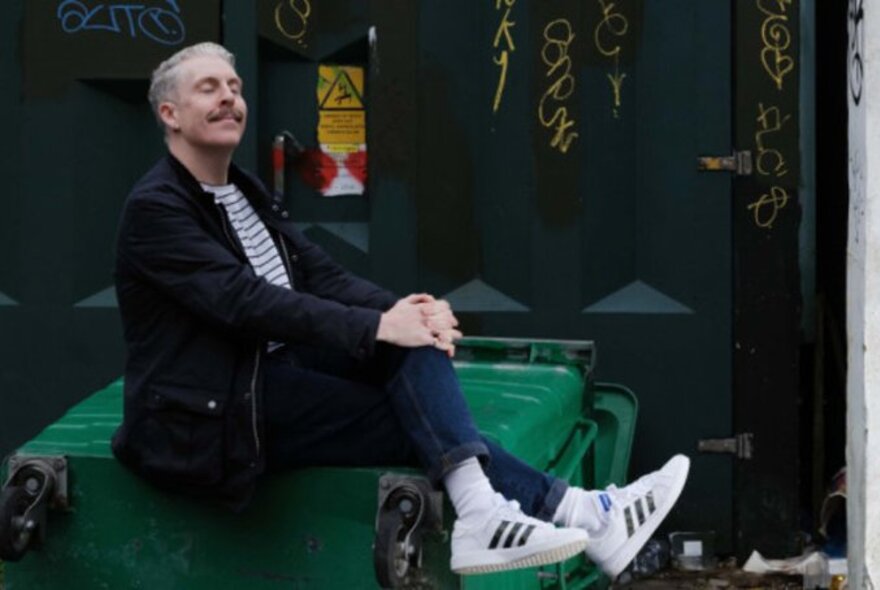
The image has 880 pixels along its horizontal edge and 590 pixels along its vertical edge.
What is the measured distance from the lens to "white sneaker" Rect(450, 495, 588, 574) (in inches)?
156

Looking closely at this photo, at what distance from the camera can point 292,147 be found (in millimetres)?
6473

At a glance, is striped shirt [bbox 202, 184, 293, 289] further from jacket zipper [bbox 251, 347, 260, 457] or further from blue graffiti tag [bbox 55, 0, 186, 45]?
blue graffiti tag [bbox 55, 0, 186, 45]

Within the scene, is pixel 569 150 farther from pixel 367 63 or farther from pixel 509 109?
pixel 367 63

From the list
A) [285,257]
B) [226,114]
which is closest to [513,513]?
[285,257]

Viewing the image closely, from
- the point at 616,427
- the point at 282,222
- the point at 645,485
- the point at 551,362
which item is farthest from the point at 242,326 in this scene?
the point at 616,427

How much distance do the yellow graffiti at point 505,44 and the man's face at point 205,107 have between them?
6.92 ft

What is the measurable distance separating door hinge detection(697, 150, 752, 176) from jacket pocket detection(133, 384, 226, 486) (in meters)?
2.74

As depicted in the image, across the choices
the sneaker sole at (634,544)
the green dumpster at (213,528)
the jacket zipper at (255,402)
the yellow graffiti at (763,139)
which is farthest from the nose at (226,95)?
the yellow graffiti at (763,139)

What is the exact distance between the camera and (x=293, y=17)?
21.1 ft

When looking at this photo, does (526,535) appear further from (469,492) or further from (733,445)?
(733,445)

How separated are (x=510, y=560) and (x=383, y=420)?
1.48 ft

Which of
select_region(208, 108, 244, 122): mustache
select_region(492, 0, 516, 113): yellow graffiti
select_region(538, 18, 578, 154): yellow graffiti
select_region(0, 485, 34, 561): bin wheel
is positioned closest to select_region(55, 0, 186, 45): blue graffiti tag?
select_region(492, 0, 516, 113): yellow graffiti

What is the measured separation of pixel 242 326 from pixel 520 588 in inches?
43.7

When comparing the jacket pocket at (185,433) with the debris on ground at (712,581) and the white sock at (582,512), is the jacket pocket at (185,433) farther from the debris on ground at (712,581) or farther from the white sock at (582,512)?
the debris on ground at (712,581)
